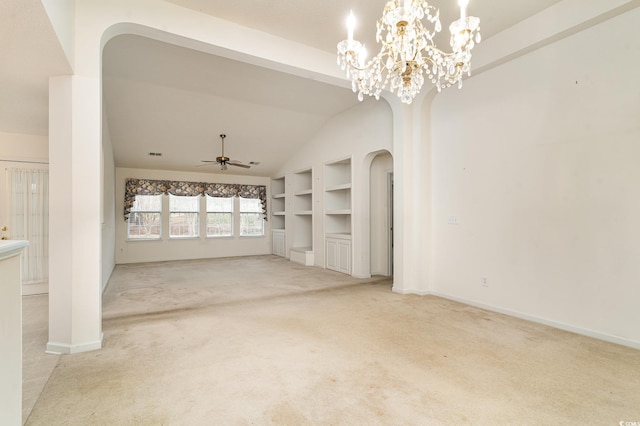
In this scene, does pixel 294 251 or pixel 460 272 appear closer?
pixel 460 272

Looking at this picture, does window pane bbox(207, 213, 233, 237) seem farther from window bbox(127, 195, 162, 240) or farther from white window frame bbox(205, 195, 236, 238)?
window bbox(127, 195, 162, 240)

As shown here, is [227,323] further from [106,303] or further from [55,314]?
[106,303]

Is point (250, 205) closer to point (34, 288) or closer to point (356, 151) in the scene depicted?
point (356, 151)

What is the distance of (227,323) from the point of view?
3.30m

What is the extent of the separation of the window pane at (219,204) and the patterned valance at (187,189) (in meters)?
0.20

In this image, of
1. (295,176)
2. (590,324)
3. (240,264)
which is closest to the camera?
(590,324)

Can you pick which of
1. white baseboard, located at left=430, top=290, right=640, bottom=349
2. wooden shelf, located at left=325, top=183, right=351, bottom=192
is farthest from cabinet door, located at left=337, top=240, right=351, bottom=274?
white baseboard, located at left=430, top=290, right=640, bottom=349

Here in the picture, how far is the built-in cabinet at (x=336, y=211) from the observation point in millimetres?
6395

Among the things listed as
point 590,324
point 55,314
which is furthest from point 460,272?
point 55,314

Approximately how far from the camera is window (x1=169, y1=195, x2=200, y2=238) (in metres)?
8.30

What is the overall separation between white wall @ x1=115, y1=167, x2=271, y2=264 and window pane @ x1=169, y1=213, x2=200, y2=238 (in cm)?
20

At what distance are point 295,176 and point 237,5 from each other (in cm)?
536

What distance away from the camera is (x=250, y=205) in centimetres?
941

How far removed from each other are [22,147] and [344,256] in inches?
219
